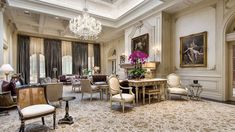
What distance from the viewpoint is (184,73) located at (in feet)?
22.8

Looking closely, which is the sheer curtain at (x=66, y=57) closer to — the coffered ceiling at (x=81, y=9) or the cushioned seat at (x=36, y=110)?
the coffered ceiling at (x=81, y=9)

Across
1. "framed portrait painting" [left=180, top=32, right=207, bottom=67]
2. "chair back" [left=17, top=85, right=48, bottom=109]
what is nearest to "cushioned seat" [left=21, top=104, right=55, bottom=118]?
"chair back" [left=17, top=85, right=48, bottom=109]

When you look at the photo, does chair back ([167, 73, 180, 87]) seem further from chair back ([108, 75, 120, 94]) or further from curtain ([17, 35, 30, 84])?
curtain ([17, 35, 30, 84])

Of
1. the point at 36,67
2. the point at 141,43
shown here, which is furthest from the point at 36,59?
the point at 141,43

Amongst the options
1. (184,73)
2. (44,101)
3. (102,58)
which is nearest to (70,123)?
(44,101)

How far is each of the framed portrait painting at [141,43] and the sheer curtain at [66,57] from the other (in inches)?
261

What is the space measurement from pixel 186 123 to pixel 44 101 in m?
3.38

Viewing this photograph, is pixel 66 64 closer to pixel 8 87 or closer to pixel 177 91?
pixel 8 87

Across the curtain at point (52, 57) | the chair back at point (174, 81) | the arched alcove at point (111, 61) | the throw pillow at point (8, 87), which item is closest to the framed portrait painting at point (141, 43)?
the chair back at point (174, 81)

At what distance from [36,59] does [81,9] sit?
643 centimetres

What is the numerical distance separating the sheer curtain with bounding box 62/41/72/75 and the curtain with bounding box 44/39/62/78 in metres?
0.36

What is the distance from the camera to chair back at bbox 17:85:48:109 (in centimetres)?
303

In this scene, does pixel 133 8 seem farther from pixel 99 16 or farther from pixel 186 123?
Answer: pixel 186 123

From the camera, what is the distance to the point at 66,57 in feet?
42.8
